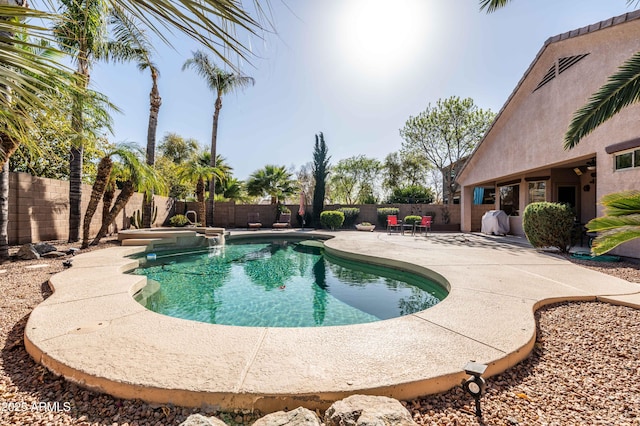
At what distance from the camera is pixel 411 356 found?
2197 millimetres

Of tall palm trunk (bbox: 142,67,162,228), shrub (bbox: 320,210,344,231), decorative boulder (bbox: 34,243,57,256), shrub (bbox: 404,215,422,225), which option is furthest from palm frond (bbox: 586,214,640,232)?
tall palm trunk (bbox: 142,67,162,228)

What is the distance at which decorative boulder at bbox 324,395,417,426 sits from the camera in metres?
1.48

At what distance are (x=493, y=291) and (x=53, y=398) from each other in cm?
474

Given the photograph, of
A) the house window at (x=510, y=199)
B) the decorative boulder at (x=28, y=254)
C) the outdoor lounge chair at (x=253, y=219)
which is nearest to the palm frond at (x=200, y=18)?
the decorative boulder at (x=28, y=254)

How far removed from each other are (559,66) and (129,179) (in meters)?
14.3

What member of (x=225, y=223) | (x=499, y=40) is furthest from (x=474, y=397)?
(x=225, y=223)

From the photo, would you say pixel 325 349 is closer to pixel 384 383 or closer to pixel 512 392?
pixel 384 383

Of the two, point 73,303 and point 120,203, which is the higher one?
point 120,203

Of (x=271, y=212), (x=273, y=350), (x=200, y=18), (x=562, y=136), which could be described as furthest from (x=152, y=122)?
(x=562, y=136)

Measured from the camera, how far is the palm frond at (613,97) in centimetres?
353

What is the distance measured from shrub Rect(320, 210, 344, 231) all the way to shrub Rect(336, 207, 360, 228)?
0.98 m

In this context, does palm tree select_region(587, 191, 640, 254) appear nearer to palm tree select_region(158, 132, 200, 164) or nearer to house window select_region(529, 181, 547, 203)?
house window select_region(529, 181, 547, 203)

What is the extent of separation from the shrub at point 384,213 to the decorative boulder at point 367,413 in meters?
16.4

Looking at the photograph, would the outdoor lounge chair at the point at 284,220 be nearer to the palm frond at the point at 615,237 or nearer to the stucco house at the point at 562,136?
the stucco house at the point at 562,136
